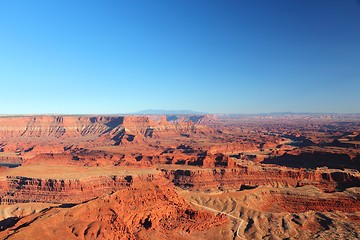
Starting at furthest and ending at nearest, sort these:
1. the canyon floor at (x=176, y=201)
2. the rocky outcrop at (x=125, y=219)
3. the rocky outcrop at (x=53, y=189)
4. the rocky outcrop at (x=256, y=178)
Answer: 1. the rocky outcrop at (x=256, y=178)
2. the rocky outcrop at (x=53, y=189)
3. the canyon floor at (x=176, y=201)
4. the rocky outcrop at (x=125, y=219)

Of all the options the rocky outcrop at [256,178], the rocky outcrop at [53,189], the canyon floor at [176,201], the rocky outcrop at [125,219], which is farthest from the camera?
the rocky outcrop at [256,178]

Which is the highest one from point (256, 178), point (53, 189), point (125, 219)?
point (125, 219)

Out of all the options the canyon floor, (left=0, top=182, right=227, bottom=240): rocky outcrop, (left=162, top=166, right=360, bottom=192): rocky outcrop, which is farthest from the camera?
(left=162, top=166, right=360, bottom=192): rocky outcrop

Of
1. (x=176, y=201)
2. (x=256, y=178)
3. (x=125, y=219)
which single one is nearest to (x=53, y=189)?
(x=176, y=201)

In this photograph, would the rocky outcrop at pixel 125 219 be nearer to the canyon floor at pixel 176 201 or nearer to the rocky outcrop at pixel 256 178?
the canyon floor at pixel 176 201

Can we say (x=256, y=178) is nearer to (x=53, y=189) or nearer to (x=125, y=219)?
(x=125, y=219)

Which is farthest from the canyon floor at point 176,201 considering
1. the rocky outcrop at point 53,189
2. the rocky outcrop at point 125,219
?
the rocky outcrop at point 53,189

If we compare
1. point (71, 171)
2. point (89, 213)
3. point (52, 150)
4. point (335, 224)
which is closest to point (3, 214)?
point (71, 171)

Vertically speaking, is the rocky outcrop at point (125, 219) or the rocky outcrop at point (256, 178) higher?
the rocky outcrop at point (125, 219)

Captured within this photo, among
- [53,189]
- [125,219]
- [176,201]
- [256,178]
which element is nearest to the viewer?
[125,219]

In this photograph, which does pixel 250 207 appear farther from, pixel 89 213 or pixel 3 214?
pixel 3 214

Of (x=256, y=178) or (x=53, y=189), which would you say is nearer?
(x=53, y=189)

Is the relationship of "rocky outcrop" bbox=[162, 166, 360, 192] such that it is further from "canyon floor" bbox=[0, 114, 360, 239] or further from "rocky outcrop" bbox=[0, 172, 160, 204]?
"rocky outcrop" bbox=[0, 172, 160, 204]

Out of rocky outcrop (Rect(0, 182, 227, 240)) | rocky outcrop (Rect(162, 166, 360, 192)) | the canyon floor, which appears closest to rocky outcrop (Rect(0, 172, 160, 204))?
the canyon floor
